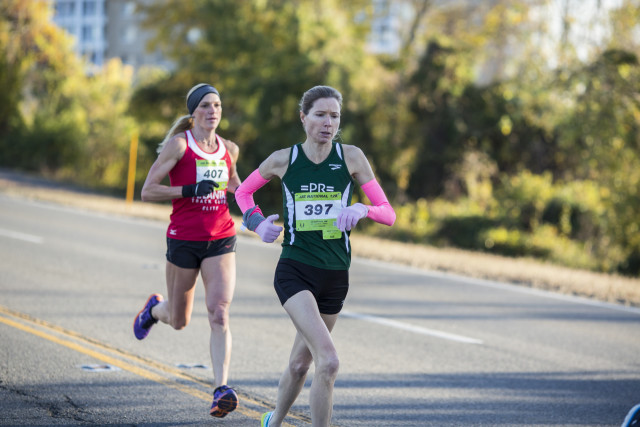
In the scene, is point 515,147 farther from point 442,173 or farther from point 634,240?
point 634,240

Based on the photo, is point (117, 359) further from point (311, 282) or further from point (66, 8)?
point (66, 8)

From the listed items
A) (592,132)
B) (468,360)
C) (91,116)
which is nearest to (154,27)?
(91,116)

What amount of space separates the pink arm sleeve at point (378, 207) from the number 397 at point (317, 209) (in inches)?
9.1

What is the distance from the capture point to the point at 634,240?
17422 millimetres

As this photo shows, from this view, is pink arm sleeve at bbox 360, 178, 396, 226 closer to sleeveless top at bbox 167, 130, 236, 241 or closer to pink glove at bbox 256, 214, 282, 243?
pink glove at bbox 256, 214, 282, 243

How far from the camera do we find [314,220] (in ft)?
15.4

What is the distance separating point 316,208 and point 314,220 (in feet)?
0.22

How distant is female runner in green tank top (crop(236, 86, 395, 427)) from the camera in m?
4.62

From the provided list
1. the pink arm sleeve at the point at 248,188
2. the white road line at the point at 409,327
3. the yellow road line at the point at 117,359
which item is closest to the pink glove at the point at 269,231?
the pink arm sleeve at the point at 248,188

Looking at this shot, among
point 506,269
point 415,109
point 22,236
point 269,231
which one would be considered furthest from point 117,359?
point 415,109

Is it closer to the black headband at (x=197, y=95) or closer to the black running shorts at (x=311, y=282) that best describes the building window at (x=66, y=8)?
the black headband at (x=197, y=95)

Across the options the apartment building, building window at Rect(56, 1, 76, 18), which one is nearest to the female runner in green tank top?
the apartment building

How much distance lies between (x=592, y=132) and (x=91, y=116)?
80.5ft

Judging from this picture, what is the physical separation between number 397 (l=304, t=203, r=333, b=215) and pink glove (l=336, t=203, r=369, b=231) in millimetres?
234
